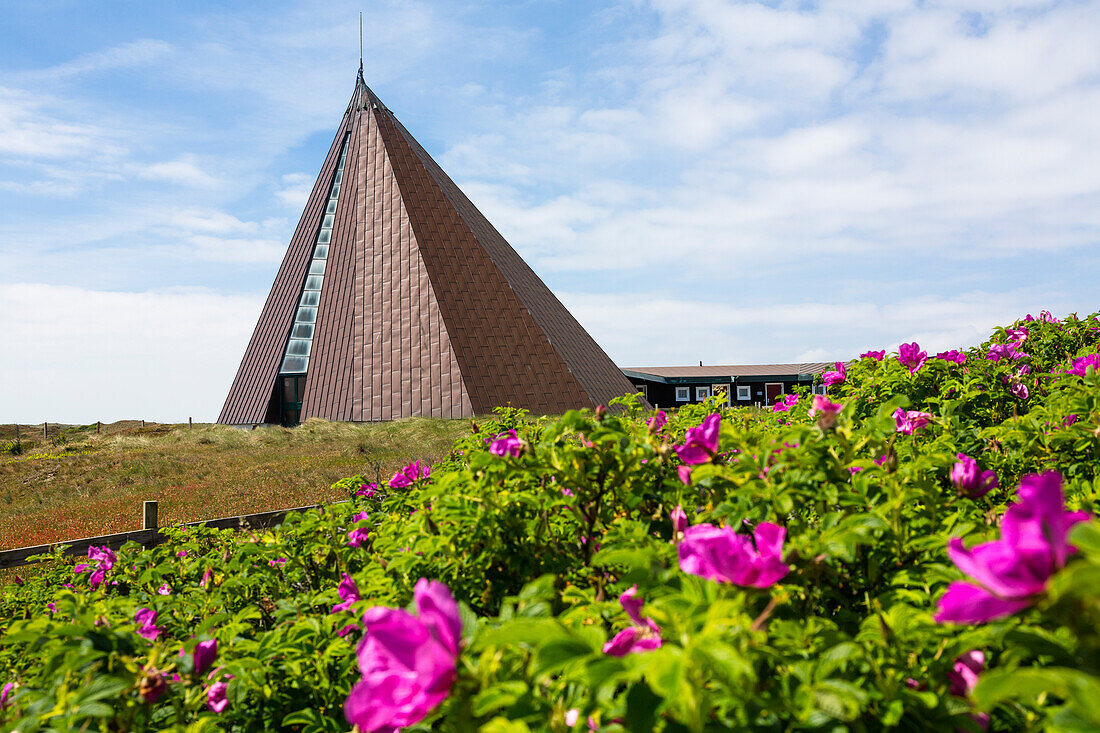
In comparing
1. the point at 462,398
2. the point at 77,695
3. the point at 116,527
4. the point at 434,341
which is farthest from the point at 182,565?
the point at 434,341

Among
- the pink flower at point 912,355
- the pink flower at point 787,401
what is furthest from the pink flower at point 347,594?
the pink flower at point 912,355

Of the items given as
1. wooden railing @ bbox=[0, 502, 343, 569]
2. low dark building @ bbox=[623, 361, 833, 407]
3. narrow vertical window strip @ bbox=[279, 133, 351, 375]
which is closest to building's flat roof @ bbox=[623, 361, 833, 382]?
low dark building @ bbox=[623, 361, 833, 407]

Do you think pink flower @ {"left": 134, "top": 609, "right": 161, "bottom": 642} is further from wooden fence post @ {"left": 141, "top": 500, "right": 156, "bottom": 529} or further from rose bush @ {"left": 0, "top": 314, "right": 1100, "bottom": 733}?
wooden fence post @ {"left": 141, "top": 500, "right": 156, "bottom": 529}

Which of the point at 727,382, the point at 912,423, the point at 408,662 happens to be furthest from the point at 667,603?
the point at 727,382

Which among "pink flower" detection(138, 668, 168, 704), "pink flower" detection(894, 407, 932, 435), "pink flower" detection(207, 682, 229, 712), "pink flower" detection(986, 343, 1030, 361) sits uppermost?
"pink flower" detection(986, 343, 1030, 361)

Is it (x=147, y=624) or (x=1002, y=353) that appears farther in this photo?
(x=1002, y=353)

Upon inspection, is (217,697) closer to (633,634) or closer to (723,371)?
(633,634)

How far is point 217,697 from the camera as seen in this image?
191cm

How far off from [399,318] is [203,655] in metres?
23.3

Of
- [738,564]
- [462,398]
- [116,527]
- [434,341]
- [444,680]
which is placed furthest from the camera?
[434,341]

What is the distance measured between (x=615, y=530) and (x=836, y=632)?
763 millimetres

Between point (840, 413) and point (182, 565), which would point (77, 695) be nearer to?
point (840, 413)

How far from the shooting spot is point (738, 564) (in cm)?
121

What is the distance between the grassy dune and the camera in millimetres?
12195
